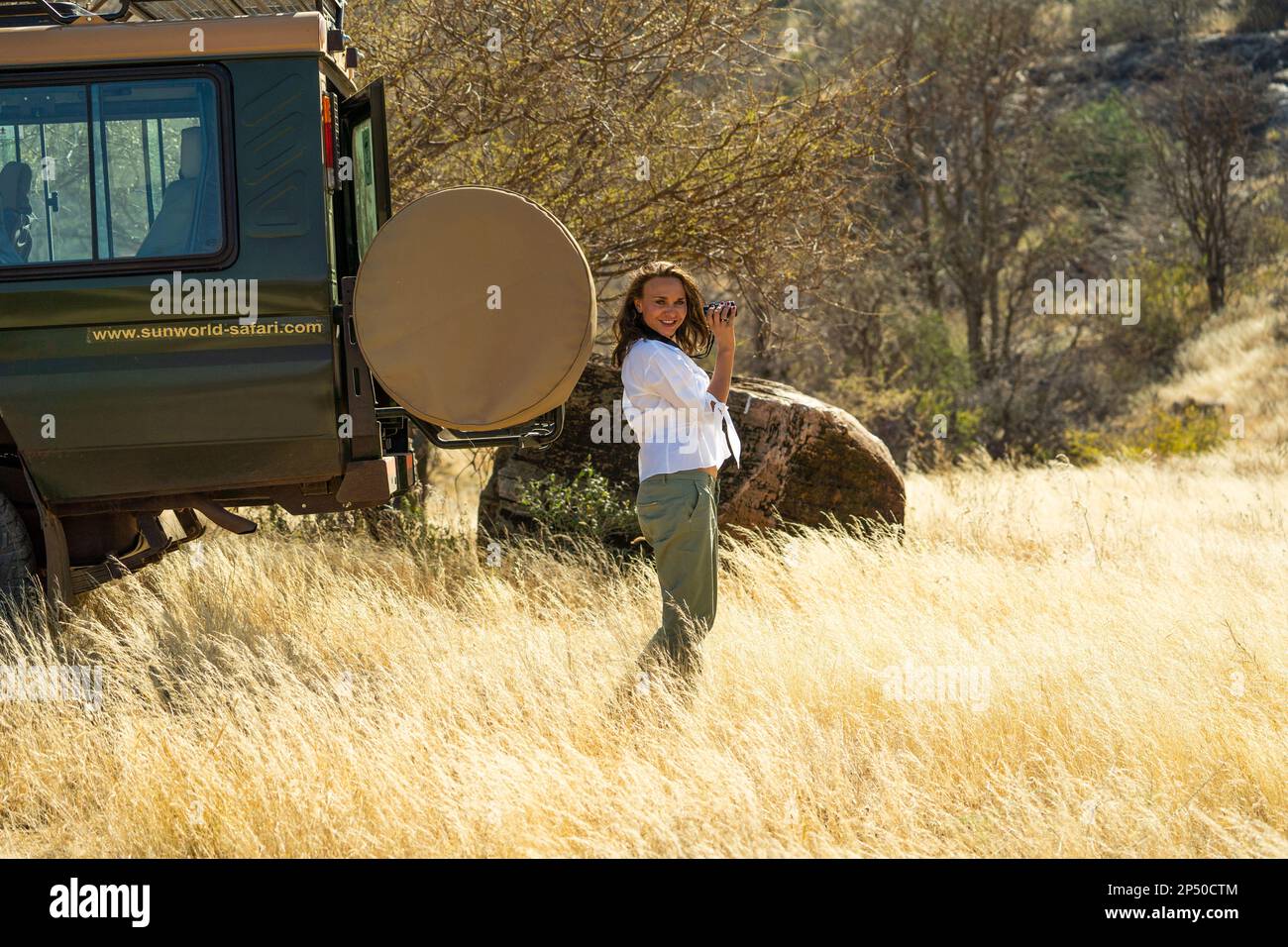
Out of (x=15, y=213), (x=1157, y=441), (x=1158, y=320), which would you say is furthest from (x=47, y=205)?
(x=1158, y=320)

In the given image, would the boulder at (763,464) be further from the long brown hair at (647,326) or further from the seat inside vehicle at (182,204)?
the seat inside vehicle at (182,204)

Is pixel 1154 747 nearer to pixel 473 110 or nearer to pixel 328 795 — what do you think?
pixel 328 795

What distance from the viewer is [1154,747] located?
3773 mm

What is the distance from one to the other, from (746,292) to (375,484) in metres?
3.78

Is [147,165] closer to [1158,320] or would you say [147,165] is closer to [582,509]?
[582,509]

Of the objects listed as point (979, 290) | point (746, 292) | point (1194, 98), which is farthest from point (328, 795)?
point (1194, 98)

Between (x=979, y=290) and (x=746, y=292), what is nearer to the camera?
(x=746, y=292)

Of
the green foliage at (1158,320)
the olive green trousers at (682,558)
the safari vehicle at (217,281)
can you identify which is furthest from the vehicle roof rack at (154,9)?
the green foliage at (1158,320)

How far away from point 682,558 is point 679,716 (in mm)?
536

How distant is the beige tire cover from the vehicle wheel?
5.55 ft

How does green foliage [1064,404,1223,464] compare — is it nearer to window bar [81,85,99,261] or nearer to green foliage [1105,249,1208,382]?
green foliage [1105,249,1208,382]

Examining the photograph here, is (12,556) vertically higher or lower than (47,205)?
lower

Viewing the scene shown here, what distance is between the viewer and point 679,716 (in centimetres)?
399
